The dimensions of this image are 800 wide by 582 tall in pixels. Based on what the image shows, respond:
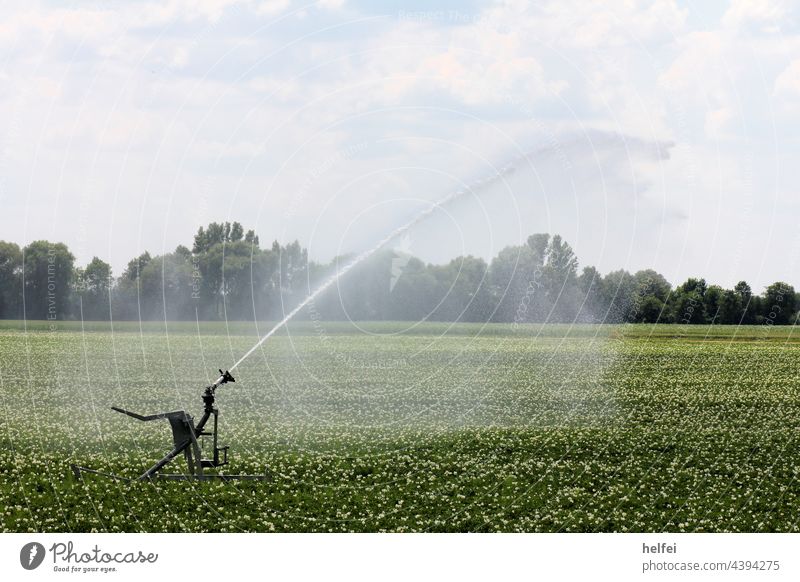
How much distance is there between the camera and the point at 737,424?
30.3 m

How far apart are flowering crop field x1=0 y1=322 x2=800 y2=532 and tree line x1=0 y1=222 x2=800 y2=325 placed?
9.54m

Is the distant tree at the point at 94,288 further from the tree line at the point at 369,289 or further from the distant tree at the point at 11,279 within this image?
the distant tree at the point at 11,279

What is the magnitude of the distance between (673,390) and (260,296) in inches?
1397

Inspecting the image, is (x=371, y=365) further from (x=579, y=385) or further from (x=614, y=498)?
(x=614, y=498)

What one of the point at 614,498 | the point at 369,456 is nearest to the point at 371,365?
the point at 369,456

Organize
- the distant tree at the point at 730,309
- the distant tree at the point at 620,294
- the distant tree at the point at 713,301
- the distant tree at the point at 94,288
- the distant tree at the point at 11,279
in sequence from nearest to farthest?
the distant tree at the point at 620,294 → the distant tree at the point at 94,288 → the distant tree at the point at 11,279 → the distant tree at the point at 730,309 → the distant tree at the point at 713,301

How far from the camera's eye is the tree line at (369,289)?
63.2m

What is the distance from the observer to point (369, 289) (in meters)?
62.1

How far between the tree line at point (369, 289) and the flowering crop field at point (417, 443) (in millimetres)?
9540
